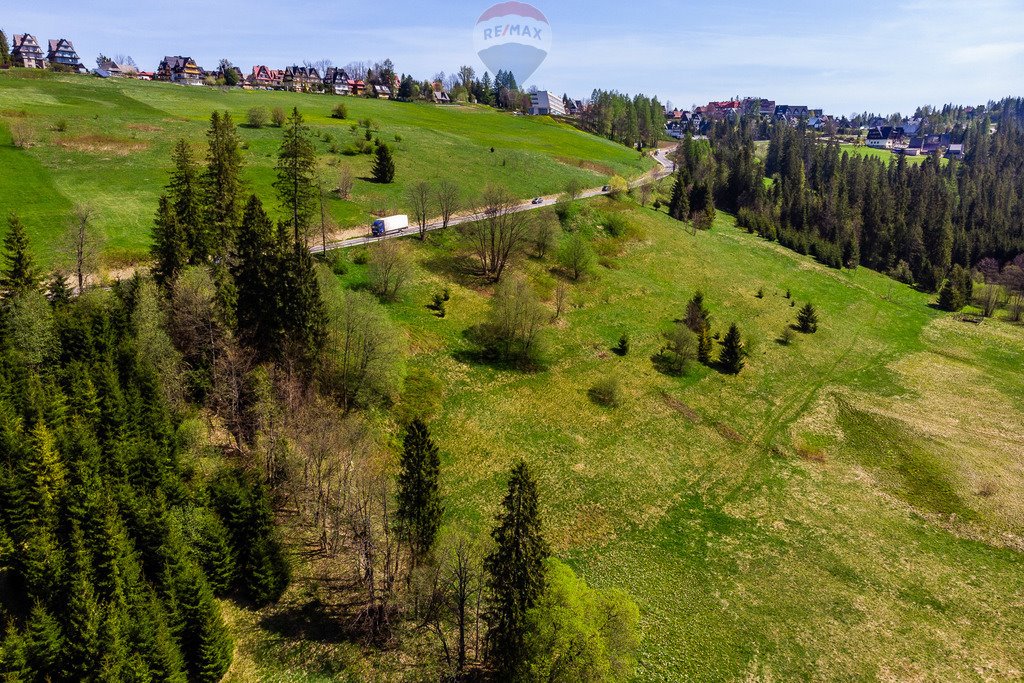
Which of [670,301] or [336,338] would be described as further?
[670,301]

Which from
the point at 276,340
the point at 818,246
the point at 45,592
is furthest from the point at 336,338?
the point at 818,246

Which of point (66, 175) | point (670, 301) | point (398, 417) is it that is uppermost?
point (66, 175)

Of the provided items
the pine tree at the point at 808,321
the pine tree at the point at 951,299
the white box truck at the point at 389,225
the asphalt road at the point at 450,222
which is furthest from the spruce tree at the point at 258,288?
the pine tree at the point at 951,299

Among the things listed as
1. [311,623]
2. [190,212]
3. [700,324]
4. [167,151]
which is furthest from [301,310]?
[167,151]

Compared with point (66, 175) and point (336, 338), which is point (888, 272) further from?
point (66, 175)

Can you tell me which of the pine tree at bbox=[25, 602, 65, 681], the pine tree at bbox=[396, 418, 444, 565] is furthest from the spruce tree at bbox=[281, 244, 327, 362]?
the pine tree at bbox=[25, 602, 65, 681]

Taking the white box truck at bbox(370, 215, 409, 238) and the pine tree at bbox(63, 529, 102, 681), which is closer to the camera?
the pine tree at bbox(63, 529, 102, 681)

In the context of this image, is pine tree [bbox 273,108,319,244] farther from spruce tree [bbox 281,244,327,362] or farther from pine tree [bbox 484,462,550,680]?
pine tree [bbox 484,462,550,680]
